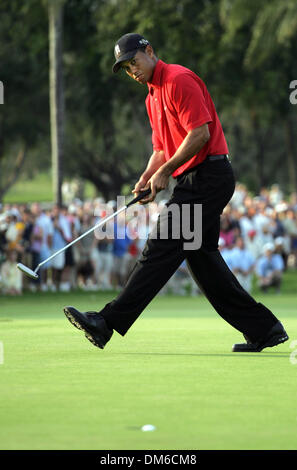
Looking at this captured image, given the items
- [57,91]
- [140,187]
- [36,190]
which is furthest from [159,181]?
[36,190]

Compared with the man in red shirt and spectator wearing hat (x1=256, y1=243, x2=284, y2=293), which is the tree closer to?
spectator wearing hat (x1=256, y1=243, x2=284, y2=293)

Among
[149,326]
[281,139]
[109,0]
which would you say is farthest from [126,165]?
[149,326]

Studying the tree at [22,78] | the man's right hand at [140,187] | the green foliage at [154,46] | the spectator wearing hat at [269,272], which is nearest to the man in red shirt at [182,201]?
the man's right hand at [140,187]

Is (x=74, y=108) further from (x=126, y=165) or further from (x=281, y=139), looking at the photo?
(x=281, y=139)

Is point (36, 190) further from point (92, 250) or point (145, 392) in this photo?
point (145, 392)

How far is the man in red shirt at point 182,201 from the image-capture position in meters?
8.23

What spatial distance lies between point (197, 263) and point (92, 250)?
662 inches

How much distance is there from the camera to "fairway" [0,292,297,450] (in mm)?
5215

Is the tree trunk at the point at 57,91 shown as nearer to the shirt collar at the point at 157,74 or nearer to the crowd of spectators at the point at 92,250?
the crowd of spectators at the point at 92,250

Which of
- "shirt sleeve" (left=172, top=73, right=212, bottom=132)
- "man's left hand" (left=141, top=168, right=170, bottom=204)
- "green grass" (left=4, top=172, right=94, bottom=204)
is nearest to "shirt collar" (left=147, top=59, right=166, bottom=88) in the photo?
"shirt sleeve" (left=172, top=73, right=212, bottom=132)

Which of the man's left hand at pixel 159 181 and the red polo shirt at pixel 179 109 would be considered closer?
the red polo shirt at pixel 179 109

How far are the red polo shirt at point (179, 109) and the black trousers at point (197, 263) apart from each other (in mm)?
→ 141

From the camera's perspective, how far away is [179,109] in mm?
8250
